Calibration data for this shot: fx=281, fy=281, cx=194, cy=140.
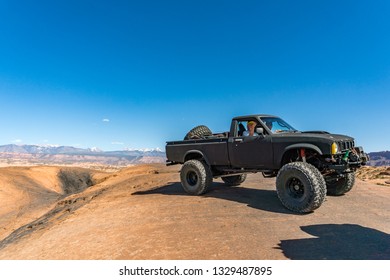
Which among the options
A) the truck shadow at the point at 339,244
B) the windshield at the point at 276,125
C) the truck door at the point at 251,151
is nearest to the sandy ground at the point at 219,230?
the truck shadow at the point at 339,244

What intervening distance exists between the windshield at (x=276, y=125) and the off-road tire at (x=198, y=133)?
8.68ft

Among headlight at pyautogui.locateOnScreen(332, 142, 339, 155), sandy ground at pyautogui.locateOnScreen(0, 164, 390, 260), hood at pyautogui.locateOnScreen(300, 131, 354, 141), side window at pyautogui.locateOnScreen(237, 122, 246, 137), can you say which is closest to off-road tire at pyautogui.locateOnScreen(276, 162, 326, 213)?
sandy ground at pyautogui.locateOnScreen(0, 164, 390, 260)

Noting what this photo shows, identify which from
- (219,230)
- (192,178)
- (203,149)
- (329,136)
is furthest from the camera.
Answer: (192,178)

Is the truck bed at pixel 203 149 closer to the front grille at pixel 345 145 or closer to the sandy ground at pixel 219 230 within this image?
the sandy ground at pixel 219 230

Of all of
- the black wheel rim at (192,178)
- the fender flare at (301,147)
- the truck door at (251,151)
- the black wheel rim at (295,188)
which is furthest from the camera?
the black wheel rim at (192,178)

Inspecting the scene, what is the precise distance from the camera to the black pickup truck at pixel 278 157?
666cm

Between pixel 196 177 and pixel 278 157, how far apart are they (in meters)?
3.02

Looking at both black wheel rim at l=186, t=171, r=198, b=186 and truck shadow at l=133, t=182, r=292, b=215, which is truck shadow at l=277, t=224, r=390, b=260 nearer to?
truck shadow at l=133, t=182, r=292, b=215

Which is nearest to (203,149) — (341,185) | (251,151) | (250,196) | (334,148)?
(251,151)

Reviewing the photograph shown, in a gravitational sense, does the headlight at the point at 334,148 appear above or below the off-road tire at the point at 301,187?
above

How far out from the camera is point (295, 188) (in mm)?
7008

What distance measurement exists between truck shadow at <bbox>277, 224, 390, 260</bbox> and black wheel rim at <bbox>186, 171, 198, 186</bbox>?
434 cm

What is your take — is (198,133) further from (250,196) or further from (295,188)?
(295,188)
